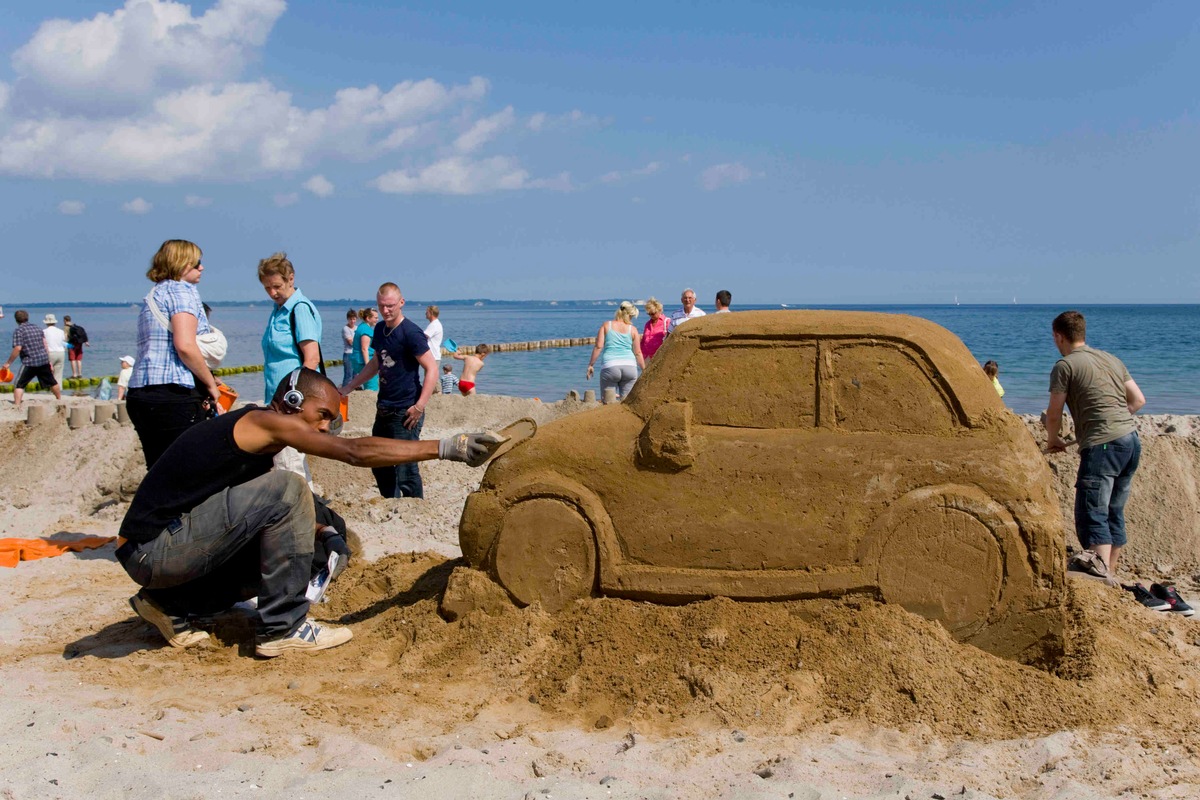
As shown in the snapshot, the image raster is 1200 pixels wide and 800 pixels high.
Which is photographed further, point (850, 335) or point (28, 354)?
point (28, 354)

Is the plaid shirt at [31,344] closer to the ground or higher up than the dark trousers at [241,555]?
higher up

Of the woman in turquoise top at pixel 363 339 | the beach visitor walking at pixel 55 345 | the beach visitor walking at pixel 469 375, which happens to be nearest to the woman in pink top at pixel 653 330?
the woman in turquoise top at pixel 363 339

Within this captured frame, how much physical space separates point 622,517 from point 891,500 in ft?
4.07

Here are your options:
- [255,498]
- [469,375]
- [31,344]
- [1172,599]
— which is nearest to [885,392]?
[1172,599]

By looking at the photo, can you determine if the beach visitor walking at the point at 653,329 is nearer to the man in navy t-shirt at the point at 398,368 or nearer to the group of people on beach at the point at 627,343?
the group of people on beach at the point at 627,343

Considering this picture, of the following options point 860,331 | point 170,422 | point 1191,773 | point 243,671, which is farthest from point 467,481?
point 1191,773

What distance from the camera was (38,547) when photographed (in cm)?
659

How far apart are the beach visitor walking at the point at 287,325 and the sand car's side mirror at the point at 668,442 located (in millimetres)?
2405

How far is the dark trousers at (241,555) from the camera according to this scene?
4285 millimetres

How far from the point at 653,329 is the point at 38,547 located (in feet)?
19.2

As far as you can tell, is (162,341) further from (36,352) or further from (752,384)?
(36,352)

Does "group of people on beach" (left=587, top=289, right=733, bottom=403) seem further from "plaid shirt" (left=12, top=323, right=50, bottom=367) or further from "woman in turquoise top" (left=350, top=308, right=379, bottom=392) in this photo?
"plaid shirt" (left=12, top=323, right=50, bottom=367)

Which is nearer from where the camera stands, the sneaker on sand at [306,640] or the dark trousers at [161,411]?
the sneaker on sand at [306,640]

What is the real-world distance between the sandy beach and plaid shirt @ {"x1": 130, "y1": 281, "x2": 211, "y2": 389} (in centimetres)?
134
